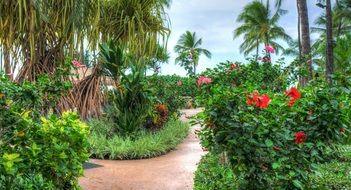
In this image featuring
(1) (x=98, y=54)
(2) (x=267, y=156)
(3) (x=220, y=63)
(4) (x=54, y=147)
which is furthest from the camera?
(1) (x=98, y=54)

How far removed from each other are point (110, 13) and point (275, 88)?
6.58 metres

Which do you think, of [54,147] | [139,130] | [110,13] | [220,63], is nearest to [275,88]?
[220,63]

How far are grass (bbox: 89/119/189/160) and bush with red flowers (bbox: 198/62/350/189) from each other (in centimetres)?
443

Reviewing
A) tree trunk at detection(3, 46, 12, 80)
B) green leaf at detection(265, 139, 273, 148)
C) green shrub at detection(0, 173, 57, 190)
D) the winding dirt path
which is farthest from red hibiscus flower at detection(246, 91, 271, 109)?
tree trunk at detection(3, 46, 12, 80)

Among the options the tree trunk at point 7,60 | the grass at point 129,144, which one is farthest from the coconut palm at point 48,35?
the grass at point 129,144

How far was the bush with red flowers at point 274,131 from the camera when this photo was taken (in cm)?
312

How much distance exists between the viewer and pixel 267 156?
3.20 meters

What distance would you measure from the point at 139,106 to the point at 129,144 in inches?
49.2

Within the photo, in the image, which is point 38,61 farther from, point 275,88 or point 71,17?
point 275,88

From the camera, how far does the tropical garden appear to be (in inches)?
127

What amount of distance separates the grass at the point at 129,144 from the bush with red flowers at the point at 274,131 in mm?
4432

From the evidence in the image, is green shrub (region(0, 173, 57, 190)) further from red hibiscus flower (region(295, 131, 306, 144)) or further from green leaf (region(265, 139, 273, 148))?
red hibiscus flower (region(295, 131, 306, 144))

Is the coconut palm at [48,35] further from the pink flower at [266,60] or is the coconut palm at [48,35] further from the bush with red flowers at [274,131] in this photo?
the bush with red flowers at [274,131]

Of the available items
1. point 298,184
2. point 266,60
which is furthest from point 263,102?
point 266,60
